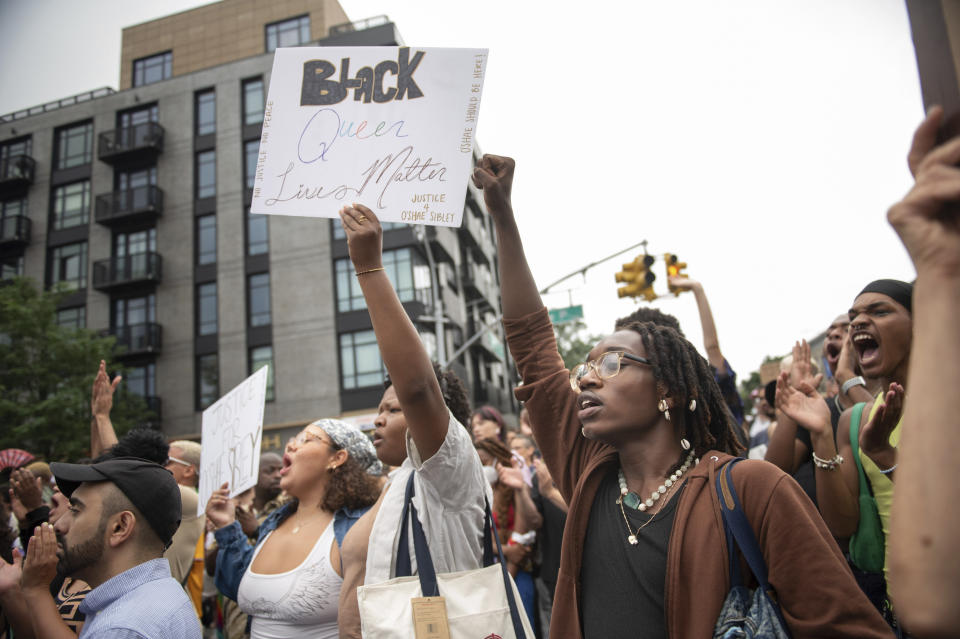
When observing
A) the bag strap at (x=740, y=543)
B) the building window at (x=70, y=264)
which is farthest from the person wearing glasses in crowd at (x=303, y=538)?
the building window at (x=70, y=264)

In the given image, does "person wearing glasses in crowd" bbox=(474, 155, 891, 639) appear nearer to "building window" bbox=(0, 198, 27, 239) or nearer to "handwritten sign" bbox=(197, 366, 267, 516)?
"handwritten sign" bbox=(197, 366, 267, 516)

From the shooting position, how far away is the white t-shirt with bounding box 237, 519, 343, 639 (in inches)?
118

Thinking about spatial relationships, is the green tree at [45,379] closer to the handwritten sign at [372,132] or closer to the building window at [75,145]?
the building window at [75,145]

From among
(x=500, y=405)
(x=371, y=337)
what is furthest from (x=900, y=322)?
(x=500, y=405)

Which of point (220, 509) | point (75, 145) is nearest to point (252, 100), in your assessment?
point (75, 145)

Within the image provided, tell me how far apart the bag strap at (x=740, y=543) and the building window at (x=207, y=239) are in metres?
29.4

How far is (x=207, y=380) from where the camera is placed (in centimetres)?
2731

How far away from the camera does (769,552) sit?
1.78 metres

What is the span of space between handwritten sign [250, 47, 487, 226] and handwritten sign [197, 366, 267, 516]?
62.0 inches

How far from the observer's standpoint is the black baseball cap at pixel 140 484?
106 inches

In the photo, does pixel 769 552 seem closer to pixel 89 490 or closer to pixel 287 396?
pixel 89 490

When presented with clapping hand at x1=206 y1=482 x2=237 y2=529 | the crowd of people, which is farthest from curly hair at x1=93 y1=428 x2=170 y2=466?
clapping hand at x1=206 y1=482 x2=237 y2=529

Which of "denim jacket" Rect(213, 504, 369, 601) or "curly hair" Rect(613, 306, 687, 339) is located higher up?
"curly hair" Rect(613, 306, 687, 339)

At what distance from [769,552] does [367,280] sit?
1544 mm
